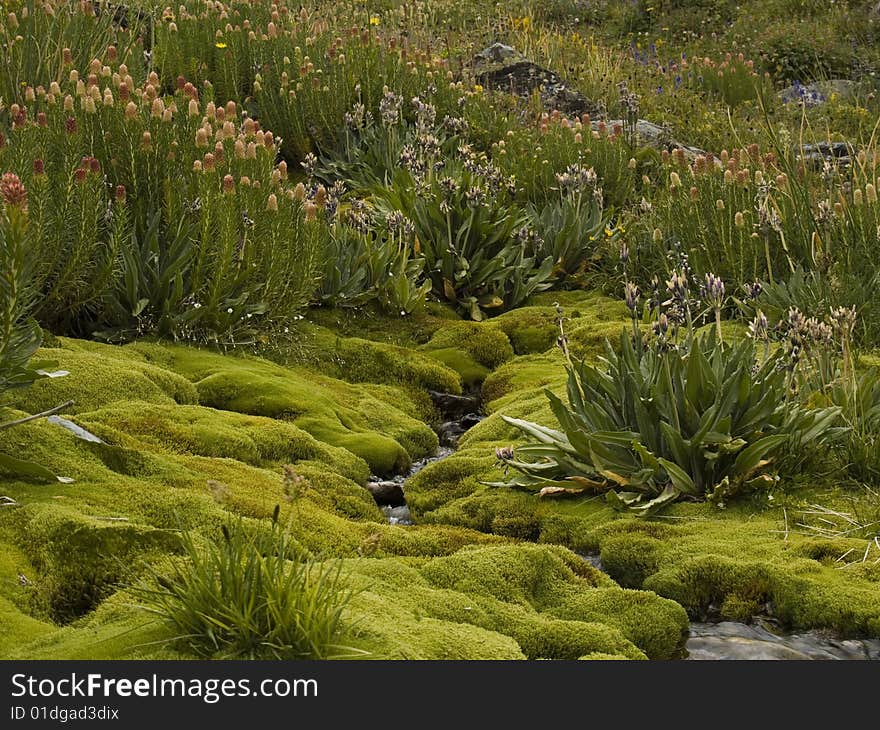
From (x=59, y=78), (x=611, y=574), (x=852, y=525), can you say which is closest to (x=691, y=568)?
(x=611, y=574)

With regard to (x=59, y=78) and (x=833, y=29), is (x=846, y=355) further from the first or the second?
(x=833, y=29)

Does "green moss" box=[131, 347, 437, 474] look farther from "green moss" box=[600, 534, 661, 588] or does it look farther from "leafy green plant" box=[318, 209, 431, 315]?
"green moss" box=[600, 534, 661, 588]

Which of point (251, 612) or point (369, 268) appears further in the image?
point (369, 268)

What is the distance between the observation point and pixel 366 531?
14.3ft

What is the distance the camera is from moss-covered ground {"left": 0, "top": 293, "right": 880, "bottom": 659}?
3.23 meters

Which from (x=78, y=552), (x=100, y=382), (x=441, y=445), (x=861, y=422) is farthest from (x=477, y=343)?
(x=78, y=552)

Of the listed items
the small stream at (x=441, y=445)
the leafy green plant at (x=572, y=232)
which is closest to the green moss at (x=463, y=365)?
the small stream at (x=441, y=445)

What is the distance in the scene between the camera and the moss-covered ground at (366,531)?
3.23 metres

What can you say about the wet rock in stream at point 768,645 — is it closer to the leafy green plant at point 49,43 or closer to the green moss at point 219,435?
the green moss at point 219,435

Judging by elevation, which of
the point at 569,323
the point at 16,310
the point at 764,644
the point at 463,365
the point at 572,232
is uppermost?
the point at 16,310

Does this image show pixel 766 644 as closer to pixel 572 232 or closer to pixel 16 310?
pixel 16 310

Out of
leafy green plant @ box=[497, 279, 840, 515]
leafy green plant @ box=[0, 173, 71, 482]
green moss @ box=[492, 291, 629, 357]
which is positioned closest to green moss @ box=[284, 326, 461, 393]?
green moss @ box=[492, 291, 629, 357]

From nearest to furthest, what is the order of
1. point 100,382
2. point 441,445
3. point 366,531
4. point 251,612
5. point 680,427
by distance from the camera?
point 251,612 < point 366,531 < point 680,427 < point 100,382 < point 441,445

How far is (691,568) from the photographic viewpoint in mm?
4188
